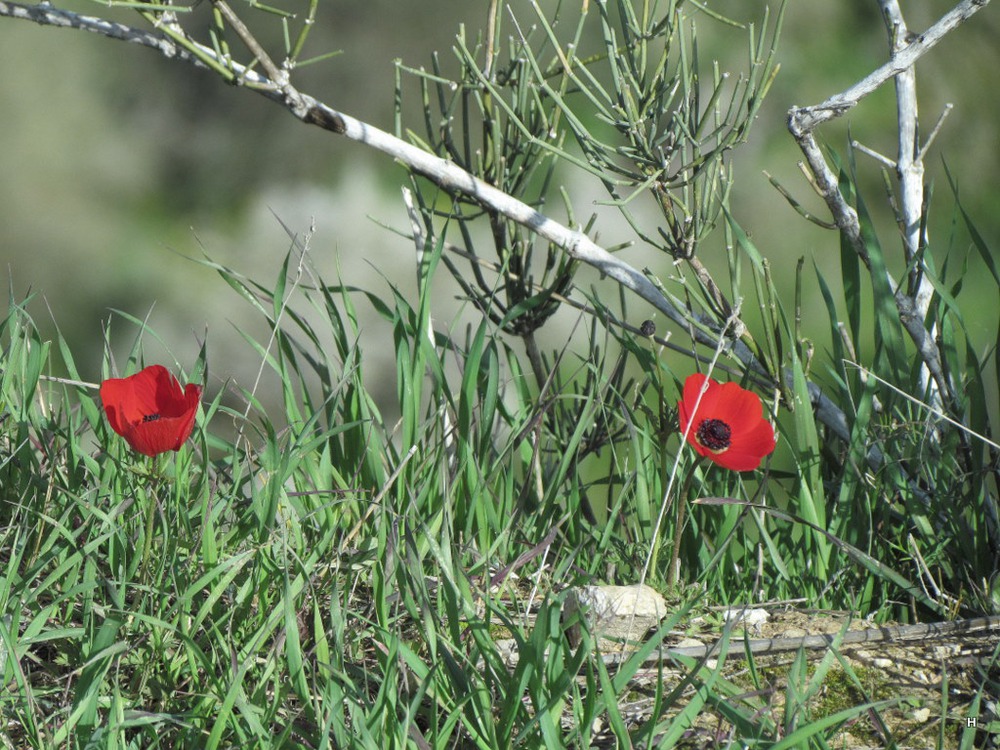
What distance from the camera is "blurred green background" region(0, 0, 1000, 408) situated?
2188 millimetres

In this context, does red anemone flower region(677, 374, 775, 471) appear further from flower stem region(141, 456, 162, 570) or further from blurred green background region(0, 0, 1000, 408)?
blurred green background region(0, 0, 1000, 408)

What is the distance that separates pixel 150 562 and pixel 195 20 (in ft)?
5.81

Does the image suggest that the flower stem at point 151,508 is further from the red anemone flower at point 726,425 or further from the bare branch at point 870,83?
the bare branch at point 870,83

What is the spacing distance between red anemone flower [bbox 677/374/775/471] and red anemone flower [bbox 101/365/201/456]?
47 centimetres

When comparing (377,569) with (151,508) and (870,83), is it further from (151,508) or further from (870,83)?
(870,83)

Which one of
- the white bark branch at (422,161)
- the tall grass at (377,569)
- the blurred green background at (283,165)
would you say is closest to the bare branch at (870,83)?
the white bark branch at (422,161)

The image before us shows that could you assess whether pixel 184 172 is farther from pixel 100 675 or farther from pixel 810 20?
pixel 100 675

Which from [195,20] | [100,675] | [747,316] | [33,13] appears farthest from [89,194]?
[100,675]

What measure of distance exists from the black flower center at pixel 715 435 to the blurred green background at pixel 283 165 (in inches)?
49.3

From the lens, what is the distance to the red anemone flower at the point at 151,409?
84cm

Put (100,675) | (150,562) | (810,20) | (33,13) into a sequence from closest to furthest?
1. (100,675)
2. (150,562)
3. (33,13)
4. (810,20)

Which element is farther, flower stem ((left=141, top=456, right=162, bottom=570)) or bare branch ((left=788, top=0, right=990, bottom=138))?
bare branch ((left=788, top=0, right=990, bottom=138))


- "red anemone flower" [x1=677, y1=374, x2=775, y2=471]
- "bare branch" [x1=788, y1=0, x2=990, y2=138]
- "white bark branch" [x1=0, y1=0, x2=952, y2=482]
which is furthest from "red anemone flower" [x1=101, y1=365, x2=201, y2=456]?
"bare branch" [x1=788, y1=0, x2=990, y2=138]

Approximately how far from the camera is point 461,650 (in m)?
0.82
